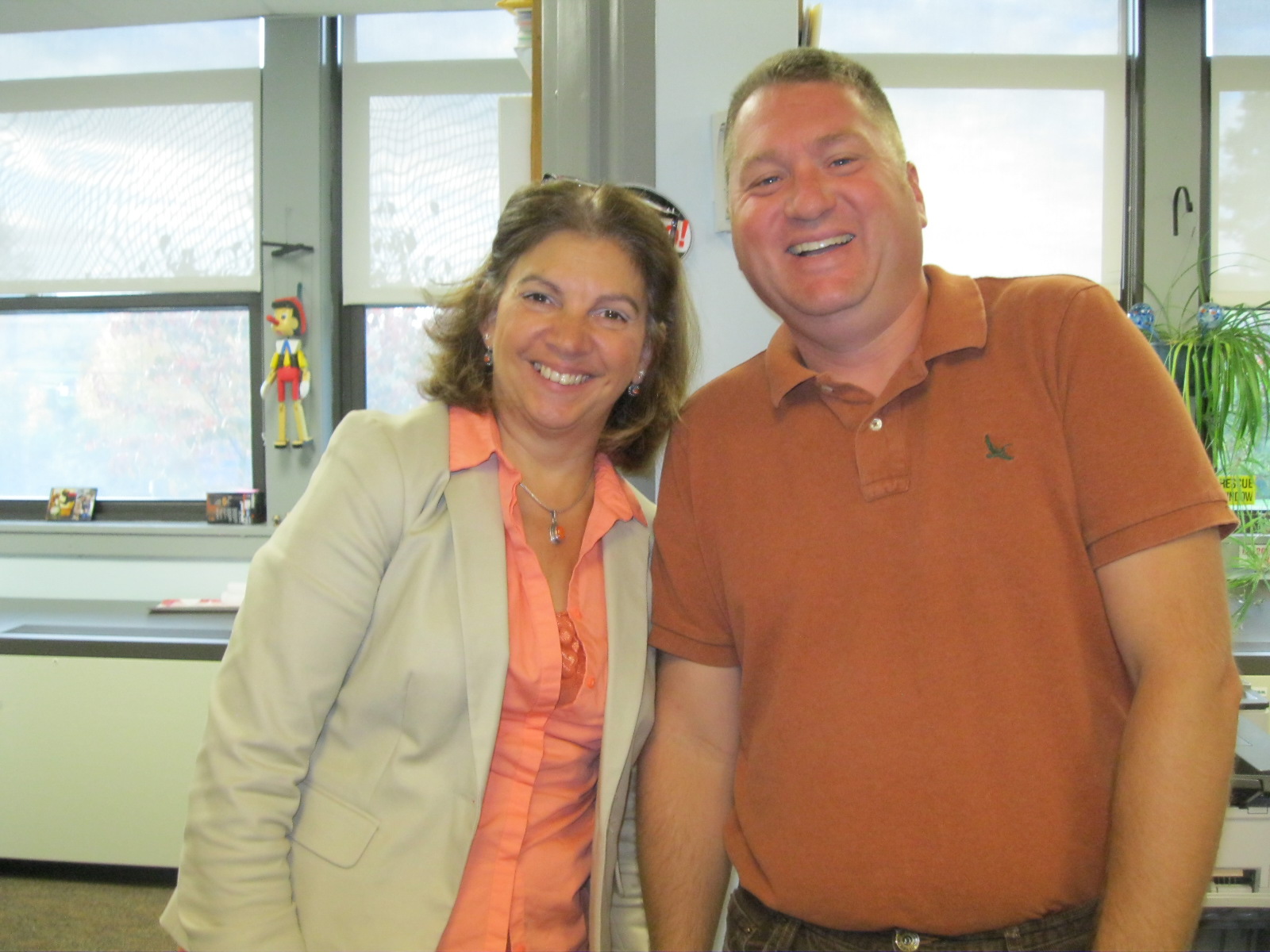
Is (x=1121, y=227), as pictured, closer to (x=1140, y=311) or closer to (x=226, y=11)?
(x=1140, y=311)

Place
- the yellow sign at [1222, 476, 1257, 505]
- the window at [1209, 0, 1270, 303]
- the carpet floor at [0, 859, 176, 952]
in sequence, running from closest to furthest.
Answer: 1. the carpet floor at [0, 859, 176, 952]
2. the yellow sign at [1222, 476, 1257, 505]
3. the window at [1209, 0, 1270, 303]

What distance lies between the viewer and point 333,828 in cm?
109

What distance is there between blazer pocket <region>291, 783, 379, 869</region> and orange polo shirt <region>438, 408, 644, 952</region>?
0.14m

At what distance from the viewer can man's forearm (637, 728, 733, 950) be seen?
4.13 feet

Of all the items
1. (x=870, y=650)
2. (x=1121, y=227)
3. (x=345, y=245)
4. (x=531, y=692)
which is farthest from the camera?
(x=345, y=245)

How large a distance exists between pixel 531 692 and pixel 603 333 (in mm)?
520

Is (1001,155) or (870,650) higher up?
(1001,155)

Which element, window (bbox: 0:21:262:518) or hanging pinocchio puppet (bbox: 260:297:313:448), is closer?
hanging pinocchio puppet (bbox: 260:297:313:448)

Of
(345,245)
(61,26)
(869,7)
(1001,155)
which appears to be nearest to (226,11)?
(61,26)

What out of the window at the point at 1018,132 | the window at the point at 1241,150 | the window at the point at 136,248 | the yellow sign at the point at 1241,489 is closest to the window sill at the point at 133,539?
the window at the point at 136,248

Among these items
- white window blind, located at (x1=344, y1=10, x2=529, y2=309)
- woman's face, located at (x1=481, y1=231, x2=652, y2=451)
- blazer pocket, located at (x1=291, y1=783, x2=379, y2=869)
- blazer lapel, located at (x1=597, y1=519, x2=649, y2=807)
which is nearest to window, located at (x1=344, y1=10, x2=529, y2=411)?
white window blind, located at (x1=344, y1=10, x2=529, y2=309)

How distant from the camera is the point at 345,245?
3.45 meters

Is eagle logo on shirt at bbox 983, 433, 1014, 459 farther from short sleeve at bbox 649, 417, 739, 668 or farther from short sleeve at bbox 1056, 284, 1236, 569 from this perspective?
short sleeve at bbox 649, 417, 739, 668

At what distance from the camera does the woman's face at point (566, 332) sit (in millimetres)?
1267
